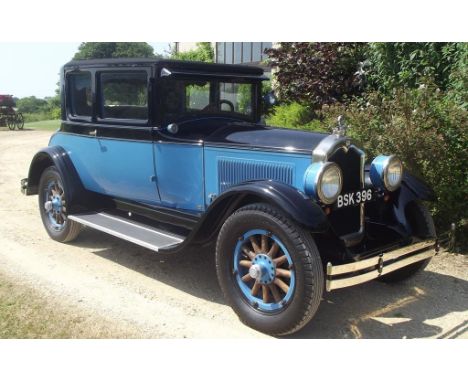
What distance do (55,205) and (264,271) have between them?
9.93 feet

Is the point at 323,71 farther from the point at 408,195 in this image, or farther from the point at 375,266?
the point at 375,266

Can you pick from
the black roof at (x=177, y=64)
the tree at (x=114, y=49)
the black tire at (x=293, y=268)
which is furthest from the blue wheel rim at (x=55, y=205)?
the tree at (x=114, y=49)

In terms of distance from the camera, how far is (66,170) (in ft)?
17.0

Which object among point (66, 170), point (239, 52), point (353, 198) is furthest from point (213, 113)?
point (239, 52)

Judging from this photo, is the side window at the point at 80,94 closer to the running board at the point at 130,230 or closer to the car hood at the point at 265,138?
the running board at the point at 130,230

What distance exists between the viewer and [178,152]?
166 inches

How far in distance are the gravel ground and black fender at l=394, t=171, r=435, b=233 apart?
0.71 meters

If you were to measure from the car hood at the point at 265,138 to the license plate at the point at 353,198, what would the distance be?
440 millimetres

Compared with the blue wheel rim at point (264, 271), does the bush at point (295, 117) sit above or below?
above

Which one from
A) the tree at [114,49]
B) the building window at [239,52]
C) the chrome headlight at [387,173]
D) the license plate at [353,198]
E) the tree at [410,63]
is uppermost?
the tree at [114,49]

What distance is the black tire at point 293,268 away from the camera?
3.09 m

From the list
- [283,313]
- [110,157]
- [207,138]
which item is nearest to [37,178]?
[110,157]

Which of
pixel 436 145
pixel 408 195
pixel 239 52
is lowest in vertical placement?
pixel 408 195

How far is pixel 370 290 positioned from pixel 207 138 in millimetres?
1921
